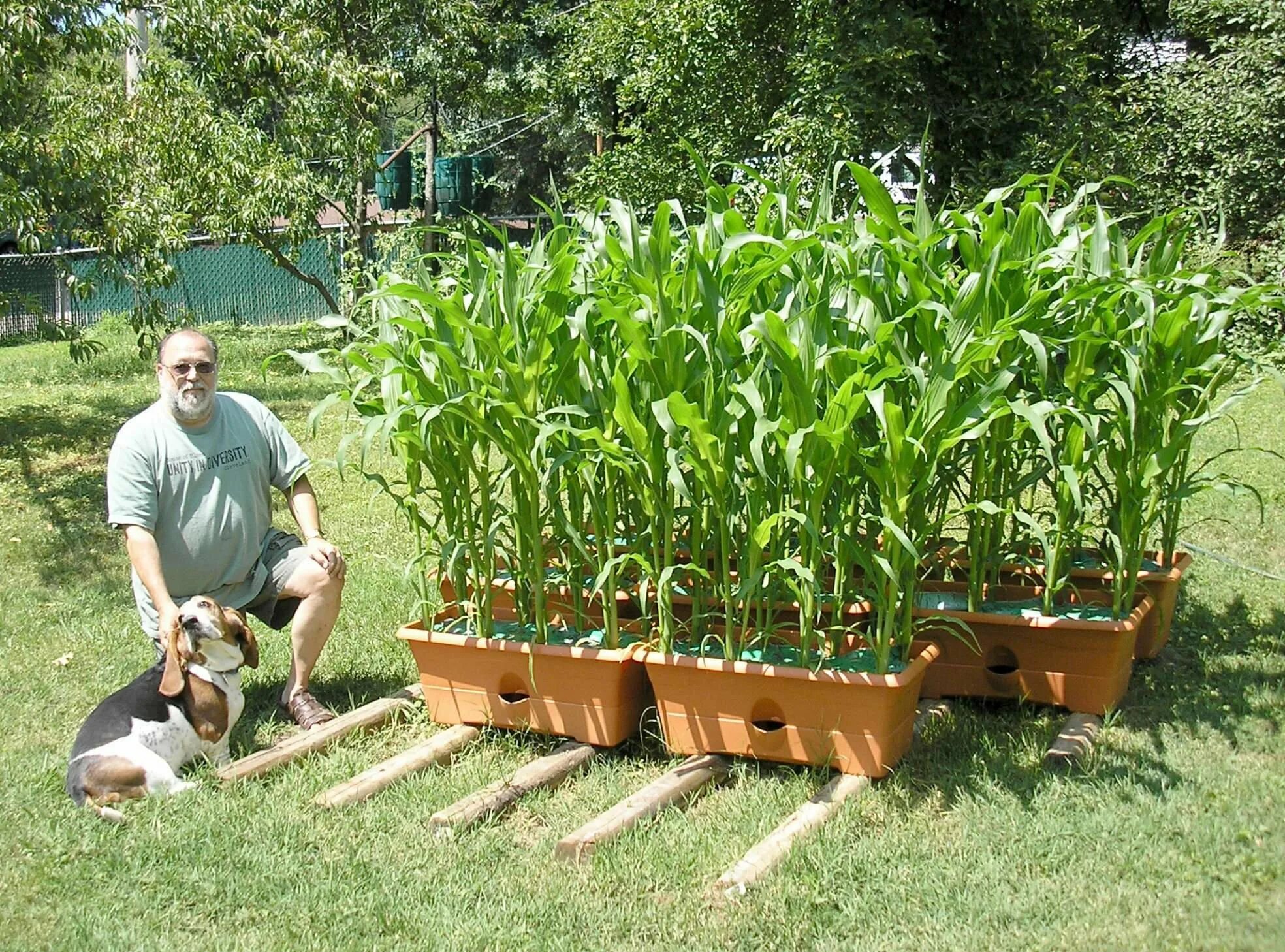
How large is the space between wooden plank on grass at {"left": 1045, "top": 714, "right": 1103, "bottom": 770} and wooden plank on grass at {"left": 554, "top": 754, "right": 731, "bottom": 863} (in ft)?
2.80

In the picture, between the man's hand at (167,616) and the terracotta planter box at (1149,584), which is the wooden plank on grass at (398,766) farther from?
the terracotta planter box at (1149,584)

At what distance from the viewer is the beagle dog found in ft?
10.8

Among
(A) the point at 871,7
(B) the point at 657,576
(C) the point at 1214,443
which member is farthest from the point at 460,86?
(B) the point at 657,576

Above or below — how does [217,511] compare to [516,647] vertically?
above

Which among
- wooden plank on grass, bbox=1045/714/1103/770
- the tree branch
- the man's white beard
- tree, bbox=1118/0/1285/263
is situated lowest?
wooden plank on grass, bbox=1045/714/1103/770

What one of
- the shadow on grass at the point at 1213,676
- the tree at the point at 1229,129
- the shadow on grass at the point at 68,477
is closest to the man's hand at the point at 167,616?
the shadow on grass at the point at 68,477

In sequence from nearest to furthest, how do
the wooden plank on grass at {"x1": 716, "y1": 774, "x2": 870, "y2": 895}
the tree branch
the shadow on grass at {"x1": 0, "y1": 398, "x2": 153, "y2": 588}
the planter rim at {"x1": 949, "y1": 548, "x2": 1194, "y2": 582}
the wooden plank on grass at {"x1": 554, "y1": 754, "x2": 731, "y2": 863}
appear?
1. the wooden plank on grass at {"x1": 716, "y1": 774, "x2": 870, "y2": 895}
2. the wooden plank on grass at {"x1": 554, "y1": 754, "x2": 731, "y2": 863}
3. the planter rim at {"x1": 949, "y1": 548, "x2": 1194, "y2": 582}
4. the shadow on grass at {"x1": 0, "y1": 398, "x2": 153, "y2": 588}
5. the tree branch

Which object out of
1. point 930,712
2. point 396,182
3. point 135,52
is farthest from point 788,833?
point 396,182

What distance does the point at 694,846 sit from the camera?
305 centimetres

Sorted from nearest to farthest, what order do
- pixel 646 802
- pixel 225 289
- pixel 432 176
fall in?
pixel 646 802 → pixel 432 176 → pixel 225 289

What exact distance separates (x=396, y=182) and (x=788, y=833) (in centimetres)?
1599

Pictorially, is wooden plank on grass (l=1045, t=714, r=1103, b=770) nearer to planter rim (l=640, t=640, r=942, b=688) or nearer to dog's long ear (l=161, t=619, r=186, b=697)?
planter rim (l=640, t=640, r=942, b=688)

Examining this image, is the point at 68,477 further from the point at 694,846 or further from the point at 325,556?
the point at 694,846

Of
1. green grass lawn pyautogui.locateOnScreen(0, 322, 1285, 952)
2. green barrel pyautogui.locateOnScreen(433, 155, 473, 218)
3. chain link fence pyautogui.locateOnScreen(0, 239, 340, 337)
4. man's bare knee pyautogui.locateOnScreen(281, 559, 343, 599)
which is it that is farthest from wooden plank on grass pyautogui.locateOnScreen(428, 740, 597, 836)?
chain link fence pyautogui.locateOnScreen(0, 239, 340, 337)
